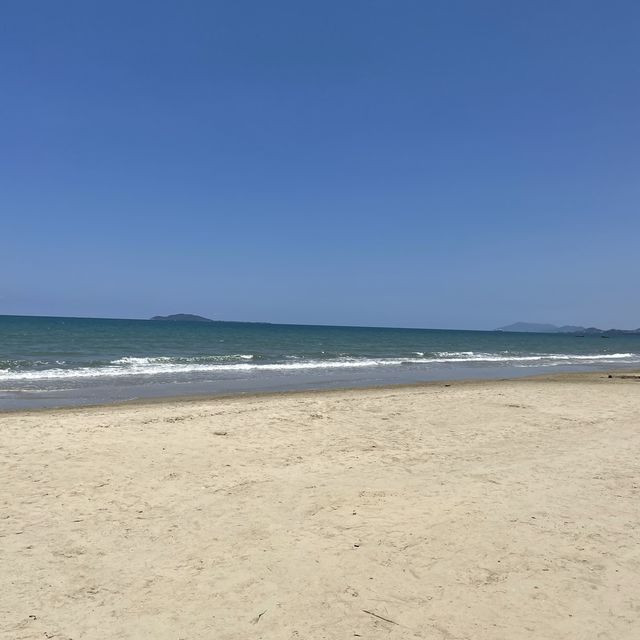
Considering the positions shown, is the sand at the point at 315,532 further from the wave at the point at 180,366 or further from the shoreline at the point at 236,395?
the wave at the point at 180,366

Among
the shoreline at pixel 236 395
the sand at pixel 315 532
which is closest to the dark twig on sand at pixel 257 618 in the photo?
the sand at pixel 315 532

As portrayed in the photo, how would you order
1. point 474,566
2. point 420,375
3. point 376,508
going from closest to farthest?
1. point 474,566
2. point 376,508
3. point 420,375

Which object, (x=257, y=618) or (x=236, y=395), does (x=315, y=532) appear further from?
(x=236, y=395)

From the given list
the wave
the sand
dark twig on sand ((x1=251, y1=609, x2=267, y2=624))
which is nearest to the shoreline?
the sand

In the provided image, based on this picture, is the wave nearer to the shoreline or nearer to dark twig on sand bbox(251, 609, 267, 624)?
the shoreline

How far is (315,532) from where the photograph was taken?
5.08 metres

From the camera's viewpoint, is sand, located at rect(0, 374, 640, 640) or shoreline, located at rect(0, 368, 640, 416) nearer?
sand, located at rect(0, 374, 640, 640)

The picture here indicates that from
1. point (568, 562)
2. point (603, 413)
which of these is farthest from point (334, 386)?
point (568, 562)

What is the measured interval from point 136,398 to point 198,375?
256 inches

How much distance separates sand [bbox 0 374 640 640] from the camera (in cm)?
370

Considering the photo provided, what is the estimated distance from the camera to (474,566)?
444cm

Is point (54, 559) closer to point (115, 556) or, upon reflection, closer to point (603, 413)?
point (115, 556)

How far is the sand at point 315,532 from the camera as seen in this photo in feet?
12.1

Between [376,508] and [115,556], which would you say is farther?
[376,508]
